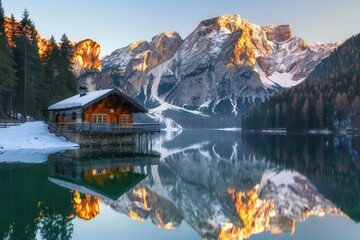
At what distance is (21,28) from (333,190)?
69799 mm

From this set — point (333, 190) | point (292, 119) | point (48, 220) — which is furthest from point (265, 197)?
point (292, 119)

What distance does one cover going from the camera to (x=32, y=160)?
3678cm

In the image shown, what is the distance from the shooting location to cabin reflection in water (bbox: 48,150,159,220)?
19750mm

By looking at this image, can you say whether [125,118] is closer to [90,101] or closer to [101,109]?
[101,109]

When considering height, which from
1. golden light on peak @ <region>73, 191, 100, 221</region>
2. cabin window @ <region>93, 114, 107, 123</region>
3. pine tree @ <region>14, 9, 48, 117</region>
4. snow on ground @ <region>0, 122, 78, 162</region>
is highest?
pine tree @ <region>14, 9, 48, 117</region>

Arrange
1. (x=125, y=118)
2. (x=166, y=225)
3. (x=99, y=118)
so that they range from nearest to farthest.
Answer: (x=166, y=225)
(x=99, y=118)
(x=125, y=118)

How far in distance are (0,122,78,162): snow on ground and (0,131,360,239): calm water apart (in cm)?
1431

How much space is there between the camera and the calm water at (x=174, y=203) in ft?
49.8

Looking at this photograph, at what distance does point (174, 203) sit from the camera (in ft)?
67.7

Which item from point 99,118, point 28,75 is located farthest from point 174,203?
point 28,75

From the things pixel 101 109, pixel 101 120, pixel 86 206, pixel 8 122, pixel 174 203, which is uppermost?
pixel 101 109

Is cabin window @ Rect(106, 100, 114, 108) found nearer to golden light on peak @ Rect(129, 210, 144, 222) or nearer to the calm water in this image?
the calm water

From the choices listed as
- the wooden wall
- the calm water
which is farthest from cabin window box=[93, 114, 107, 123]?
the calm water

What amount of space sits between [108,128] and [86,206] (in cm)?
3702
